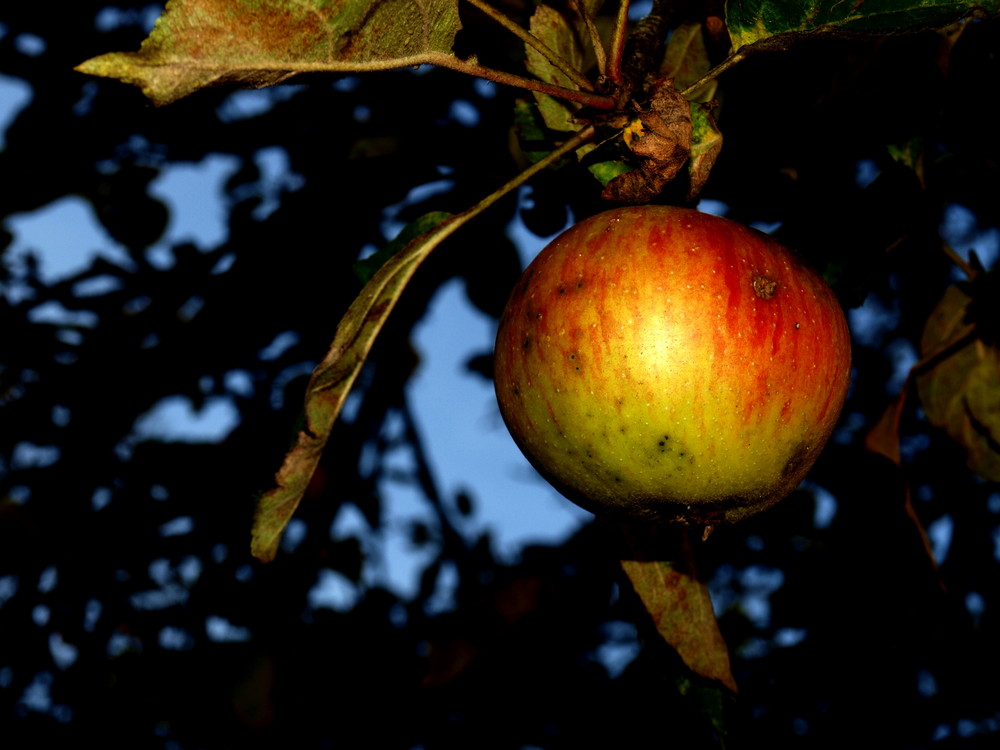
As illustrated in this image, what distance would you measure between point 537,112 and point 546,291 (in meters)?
0.28

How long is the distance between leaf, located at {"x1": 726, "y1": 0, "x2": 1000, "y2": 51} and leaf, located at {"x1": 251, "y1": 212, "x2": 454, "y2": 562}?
0.39 meters

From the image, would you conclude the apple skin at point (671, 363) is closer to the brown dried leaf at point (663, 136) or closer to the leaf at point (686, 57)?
the brown dried leaf at point (663, 136)

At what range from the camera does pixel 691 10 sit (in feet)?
3.16

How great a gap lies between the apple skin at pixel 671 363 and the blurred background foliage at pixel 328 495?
363mm

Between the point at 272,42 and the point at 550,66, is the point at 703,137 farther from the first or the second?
the point at 272,42

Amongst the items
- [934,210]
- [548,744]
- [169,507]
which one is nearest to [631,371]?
[934,210]

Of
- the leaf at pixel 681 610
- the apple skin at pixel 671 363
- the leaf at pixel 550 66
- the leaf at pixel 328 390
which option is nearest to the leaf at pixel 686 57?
the leaf at pixel 550 66

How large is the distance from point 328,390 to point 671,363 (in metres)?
0.32

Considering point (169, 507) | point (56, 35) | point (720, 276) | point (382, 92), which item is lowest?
point (169, 507)

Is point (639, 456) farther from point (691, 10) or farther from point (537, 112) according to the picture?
point (691, 10)

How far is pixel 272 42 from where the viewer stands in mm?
627

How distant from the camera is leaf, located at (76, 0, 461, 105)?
1.88 feet

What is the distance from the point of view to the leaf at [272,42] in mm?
574

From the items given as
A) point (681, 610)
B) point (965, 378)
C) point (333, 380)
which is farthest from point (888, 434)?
point (333, 380)
